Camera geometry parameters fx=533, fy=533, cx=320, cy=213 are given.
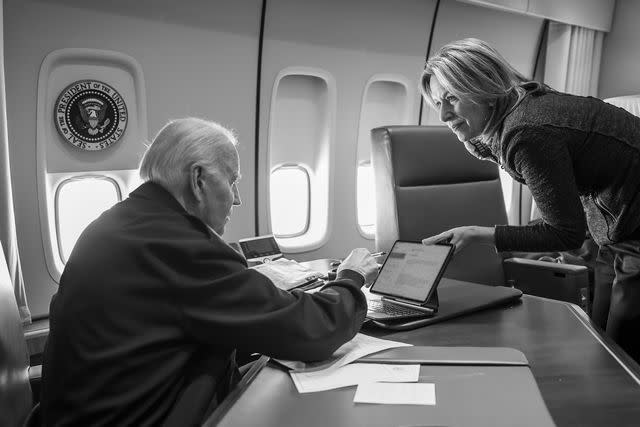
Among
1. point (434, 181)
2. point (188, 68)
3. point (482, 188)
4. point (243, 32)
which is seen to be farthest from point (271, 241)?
point (243, 32)

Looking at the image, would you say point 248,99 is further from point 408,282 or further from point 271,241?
point 408,282

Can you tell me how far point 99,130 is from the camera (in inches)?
116

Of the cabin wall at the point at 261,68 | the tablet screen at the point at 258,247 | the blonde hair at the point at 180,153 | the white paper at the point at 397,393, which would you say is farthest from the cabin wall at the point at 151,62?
the white paper at the point at 397,393

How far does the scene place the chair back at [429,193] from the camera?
94.8 inches

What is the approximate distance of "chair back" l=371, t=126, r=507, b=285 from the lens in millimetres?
2408

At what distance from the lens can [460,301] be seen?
1704mm

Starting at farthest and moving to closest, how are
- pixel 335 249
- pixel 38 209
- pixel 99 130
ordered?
pixel 335 249 < pixel 99 130 < pixel 38 209

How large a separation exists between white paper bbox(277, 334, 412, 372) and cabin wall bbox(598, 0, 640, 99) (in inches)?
221

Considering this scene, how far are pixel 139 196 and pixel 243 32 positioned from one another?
8.10ft

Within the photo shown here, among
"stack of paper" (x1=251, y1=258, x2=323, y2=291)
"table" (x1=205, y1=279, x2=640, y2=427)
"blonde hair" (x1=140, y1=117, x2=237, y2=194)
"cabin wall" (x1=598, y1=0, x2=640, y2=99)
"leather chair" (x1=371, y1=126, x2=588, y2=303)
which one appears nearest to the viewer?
"table" (x1=205, y1=279, x2=640, y2=427)

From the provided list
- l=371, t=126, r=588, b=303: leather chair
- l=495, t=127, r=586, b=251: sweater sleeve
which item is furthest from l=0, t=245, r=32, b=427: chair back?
l=371, t=126, r=588, b=303: leather chair

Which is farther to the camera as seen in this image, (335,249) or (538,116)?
(335,249)

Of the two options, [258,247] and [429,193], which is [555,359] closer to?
[429,193]

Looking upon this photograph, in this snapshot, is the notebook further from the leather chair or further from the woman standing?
the leather chair
